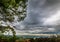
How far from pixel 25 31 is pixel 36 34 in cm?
88

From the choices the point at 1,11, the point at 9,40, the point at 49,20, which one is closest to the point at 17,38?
the point at 9,40

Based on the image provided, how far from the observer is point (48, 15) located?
8969 millimetres

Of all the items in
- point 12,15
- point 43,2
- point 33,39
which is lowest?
point 33,39

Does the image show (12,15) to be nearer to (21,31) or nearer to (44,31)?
(21,31)

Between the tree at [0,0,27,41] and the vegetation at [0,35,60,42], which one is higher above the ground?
the tree at [0,0,27,41]

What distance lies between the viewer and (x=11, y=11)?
686 cm

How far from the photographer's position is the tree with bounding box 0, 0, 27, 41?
6688 mm

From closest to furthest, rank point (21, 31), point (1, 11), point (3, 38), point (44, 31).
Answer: point (1, 11), point (3, 38), point (21, 31), point (44, 31)

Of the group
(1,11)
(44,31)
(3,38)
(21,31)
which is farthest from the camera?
(44,31)

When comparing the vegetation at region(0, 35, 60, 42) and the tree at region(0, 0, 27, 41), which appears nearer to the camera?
the tree at region(0, 0, 27, 41)

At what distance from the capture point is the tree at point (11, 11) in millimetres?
6688

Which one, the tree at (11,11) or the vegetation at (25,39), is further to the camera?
the vegetation at (25,39)

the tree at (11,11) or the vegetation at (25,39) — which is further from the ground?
the tree at (11,11)

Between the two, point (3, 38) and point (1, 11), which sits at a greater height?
point (1, 11)
